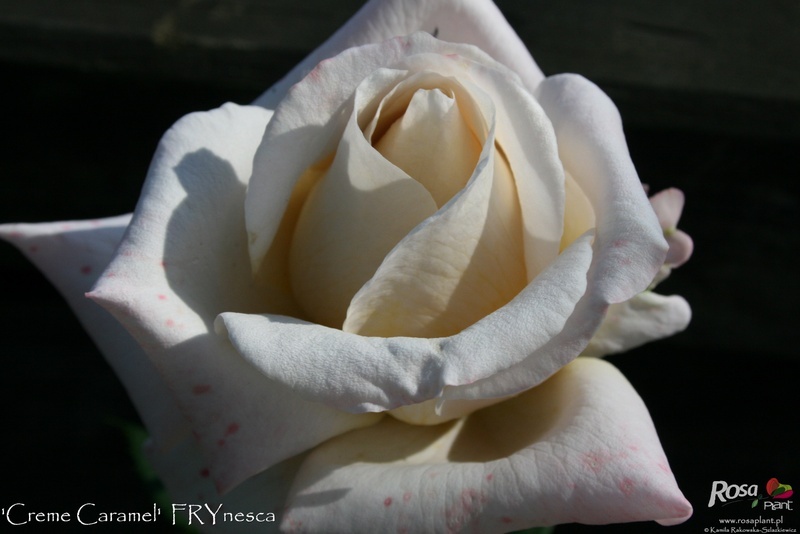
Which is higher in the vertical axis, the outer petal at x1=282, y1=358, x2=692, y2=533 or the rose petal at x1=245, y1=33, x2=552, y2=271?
the rose petal at x1=245, y1=33, x2=552, y2=271

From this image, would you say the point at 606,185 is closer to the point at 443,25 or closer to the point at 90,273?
the point at 443,25

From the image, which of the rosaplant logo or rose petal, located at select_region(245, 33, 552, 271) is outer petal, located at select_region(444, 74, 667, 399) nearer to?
rose petal, located at select_region(245, 33, 552, 271)

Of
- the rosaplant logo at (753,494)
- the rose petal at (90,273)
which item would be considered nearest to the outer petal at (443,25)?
the rose petal at (90,273)

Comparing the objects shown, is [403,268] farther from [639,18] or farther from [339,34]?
[639,18]

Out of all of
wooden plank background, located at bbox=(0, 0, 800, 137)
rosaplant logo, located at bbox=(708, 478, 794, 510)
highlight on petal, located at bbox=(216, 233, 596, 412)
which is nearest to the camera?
highlight on petal, located at bbox=(216, 233, 596, 412)

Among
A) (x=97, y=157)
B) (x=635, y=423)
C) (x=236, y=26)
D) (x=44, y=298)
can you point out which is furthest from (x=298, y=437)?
(x=44, y=298)

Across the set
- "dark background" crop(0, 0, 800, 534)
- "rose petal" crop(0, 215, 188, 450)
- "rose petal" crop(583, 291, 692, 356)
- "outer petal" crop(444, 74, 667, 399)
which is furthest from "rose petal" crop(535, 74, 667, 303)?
"dark background" crop(0, 0, 800, 534)

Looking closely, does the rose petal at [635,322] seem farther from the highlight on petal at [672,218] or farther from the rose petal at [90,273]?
the rose petal at [90,273]
